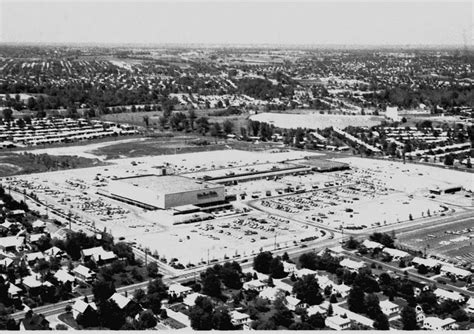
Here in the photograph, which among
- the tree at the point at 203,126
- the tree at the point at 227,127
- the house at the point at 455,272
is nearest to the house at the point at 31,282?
the house at the point at 455,272

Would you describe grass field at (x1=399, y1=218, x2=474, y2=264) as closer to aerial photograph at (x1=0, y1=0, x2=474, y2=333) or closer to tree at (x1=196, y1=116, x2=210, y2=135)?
aerial photograph at (x1=0, y1=0, x2=474, y2=333)

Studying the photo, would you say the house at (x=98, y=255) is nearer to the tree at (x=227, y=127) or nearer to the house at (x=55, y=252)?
the house at (x=55, y=252)

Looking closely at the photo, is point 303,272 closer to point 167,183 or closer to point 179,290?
point 179,290

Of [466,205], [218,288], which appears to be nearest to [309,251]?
[218,288]

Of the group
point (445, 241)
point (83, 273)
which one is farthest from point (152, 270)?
point (445, 241)

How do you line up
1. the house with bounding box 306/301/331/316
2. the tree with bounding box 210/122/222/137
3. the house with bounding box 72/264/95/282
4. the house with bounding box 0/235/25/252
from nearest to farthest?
the house with bounding box 306/301/331/316 → the house with bounding box 72/264/95/282 → the house with bounding box 0/235/25/252 → the tree with bounding box 210/122/222/137

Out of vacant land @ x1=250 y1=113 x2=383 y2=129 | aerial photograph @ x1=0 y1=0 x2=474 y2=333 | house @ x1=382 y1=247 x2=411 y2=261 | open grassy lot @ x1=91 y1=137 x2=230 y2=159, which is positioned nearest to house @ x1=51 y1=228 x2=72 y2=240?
aerial photograph @ x1=0 y1=0 x2=474 y2=333
